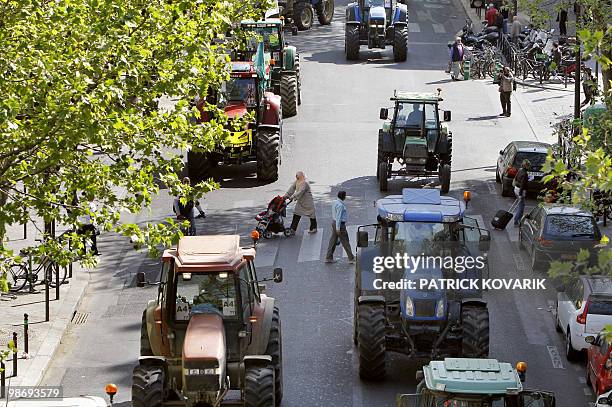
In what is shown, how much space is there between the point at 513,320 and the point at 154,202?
1089 centimetres

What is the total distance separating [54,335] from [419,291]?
689 centimetres

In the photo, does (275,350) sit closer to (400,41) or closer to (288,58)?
(288,58)

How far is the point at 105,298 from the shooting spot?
2684cm

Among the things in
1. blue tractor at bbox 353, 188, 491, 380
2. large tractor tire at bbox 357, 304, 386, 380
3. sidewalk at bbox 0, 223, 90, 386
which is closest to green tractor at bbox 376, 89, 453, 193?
sidewalk at bbox 0, 223, 90, 386

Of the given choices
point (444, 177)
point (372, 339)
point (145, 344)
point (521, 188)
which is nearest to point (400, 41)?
point (444, 177)

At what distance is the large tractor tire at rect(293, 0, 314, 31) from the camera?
183 ft

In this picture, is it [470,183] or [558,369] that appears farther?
[470,183]

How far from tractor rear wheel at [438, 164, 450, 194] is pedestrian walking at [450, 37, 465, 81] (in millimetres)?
14195

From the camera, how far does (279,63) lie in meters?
42.7

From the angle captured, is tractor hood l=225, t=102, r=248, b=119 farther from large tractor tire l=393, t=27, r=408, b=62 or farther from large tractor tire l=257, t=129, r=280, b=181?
large tractor tire l=393, t=27, r=408, b=62

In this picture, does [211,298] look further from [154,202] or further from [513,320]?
[154,202]

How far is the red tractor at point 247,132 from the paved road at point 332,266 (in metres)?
0.62

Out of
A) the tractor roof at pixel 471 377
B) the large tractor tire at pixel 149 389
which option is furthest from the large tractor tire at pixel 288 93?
the tractor roof at pixel 471 377

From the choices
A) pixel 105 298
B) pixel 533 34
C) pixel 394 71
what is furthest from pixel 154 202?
pixel 533 34
